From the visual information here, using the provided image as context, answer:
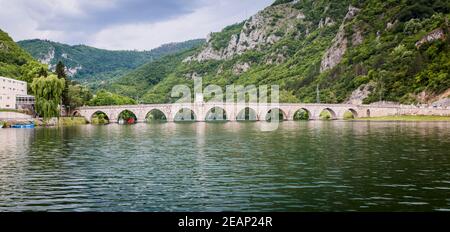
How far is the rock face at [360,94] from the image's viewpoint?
13150 centimetres

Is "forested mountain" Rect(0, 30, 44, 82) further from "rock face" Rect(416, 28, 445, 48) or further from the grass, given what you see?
"rock face" Rect(416, 28, 445, 48)

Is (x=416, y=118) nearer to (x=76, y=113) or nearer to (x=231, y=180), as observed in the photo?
(x=76, y=113)

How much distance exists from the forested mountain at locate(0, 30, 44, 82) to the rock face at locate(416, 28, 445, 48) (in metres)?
98.0

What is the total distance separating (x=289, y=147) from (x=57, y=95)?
65.0m

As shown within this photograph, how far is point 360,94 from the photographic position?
134250 mm

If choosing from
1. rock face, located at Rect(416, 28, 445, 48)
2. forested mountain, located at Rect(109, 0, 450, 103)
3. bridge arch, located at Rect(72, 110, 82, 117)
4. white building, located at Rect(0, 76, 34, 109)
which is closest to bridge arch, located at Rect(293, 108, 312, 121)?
forested mountain, located at Rect(109, 0, 450, 103)

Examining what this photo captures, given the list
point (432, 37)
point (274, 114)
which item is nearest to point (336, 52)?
point (432, 37)

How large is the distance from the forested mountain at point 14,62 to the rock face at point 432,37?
322 ft

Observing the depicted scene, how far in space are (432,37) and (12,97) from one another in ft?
339

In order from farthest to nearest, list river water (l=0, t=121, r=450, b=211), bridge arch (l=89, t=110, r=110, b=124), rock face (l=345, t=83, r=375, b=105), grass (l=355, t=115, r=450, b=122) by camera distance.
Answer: rock face (l=345, t=83, r=375, b=105) < bridge arch (l=89, t=110, r=110, b=124) < grass (l=355, t=115, r=450, b=122) < river water (l=0, t=121, r=450, b=211)

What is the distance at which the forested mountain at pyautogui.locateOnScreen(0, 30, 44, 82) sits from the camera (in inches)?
5027

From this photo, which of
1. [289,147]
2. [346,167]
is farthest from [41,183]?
[289,147]

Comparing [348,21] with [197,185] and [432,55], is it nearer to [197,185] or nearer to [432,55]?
[432,55]

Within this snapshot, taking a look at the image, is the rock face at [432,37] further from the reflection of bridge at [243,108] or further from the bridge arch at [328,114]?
the bridge arch at [328,114]
